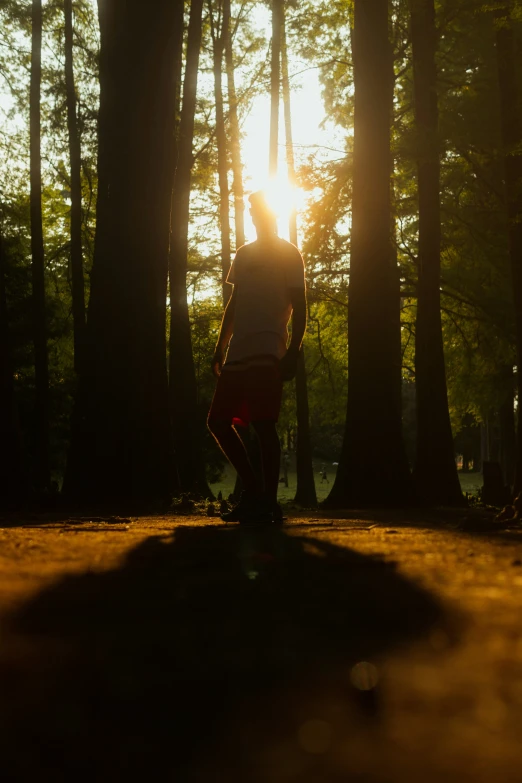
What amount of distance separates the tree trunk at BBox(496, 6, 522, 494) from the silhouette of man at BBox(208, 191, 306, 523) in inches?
206

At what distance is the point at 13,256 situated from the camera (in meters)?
29.0

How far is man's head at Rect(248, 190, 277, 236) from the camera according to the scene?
6.38m

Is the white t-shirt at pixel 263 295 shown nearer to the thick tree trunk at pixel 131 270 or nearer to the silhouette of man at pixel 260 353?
the silhouette of man at pixel 260 353

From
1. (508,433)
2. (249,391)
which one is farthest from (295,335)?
(508,433)

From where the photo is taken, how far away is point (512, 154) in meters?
11.0

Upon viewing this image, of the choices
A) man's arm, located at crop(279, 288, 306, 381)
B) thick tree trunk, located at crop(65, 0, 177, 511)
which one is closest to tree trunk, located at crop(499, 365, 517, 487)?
thick tree trunk, located at crop(65, 0, 177, 511)

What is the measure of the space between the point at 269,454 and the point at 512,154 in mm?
6379

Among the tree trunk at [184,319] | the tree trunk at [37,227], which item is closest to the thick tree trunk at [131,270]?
the tree trunk at [184,319]

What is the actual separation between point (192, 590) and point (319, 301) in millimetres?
22009

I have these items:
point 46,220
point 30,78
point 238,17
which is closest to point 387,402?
point 30,78

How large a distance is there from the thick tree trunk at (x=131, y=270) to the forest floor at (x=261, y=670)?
21.1 feet

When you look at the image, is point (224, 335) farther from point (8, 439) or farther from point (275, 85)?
point (275, 85)

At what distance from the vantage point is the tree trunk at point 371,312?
1116cm

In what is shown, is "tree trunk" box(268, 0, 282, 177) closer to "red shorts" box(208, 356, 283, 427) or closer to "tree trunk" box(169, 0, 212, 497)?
"tree trunk" box(169, 0, 212, 497)
